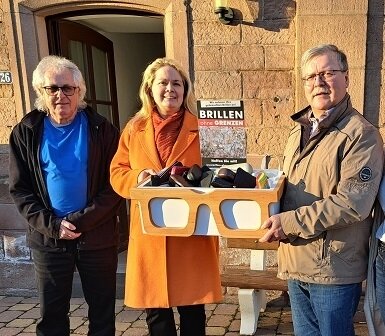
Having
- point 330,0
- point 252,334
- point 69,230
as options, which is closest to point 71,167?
point 69,230

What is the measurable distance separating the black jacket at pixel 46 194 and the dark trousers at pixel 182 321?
0.47 metres

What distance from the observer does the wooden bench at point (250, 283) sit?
3236 mm

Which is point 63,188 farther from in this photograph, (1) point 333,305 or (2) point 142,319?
(2) point 142,319

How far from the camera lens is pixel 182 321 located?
2494 mm

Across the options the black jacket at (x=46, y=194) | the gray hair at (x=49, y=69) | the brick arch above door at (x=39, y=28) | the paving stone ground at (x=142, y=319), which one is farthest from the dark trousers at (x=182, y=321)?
the brick arch above door at (x=39, y=28)

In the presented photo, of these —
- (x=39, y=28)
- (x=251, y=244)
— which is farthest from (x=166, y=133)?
(x=39, y=28)

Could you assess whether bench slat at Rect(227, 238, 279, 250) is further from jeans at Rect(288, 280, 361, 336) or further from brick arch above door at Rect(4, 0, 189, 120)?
brick arch above door at Rect(4, 0, 189, 120)

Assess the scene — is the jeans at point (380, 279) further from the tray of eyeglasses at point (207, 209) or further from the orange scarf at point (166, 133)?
the orange scarf at point (166, 133)

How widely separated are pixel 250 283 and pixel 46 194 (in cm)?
161

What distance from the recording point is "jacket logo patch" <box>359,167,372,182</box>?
1.75 meters

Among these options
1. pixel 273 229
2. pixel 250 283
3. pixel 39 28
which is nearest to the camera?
pixel 273 229

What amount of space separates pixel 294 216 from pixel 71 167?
4.07 ft

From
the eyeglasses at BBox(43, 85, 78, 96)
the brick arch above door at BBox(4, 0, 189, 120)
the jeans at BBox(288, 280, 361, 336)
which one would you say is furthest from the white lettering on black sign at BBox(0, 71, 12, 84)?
the jeans at BBox(288, 280, 361, 336)

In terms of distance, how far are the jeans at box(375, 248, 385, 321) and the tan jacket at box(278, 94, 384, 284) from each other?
55mm
